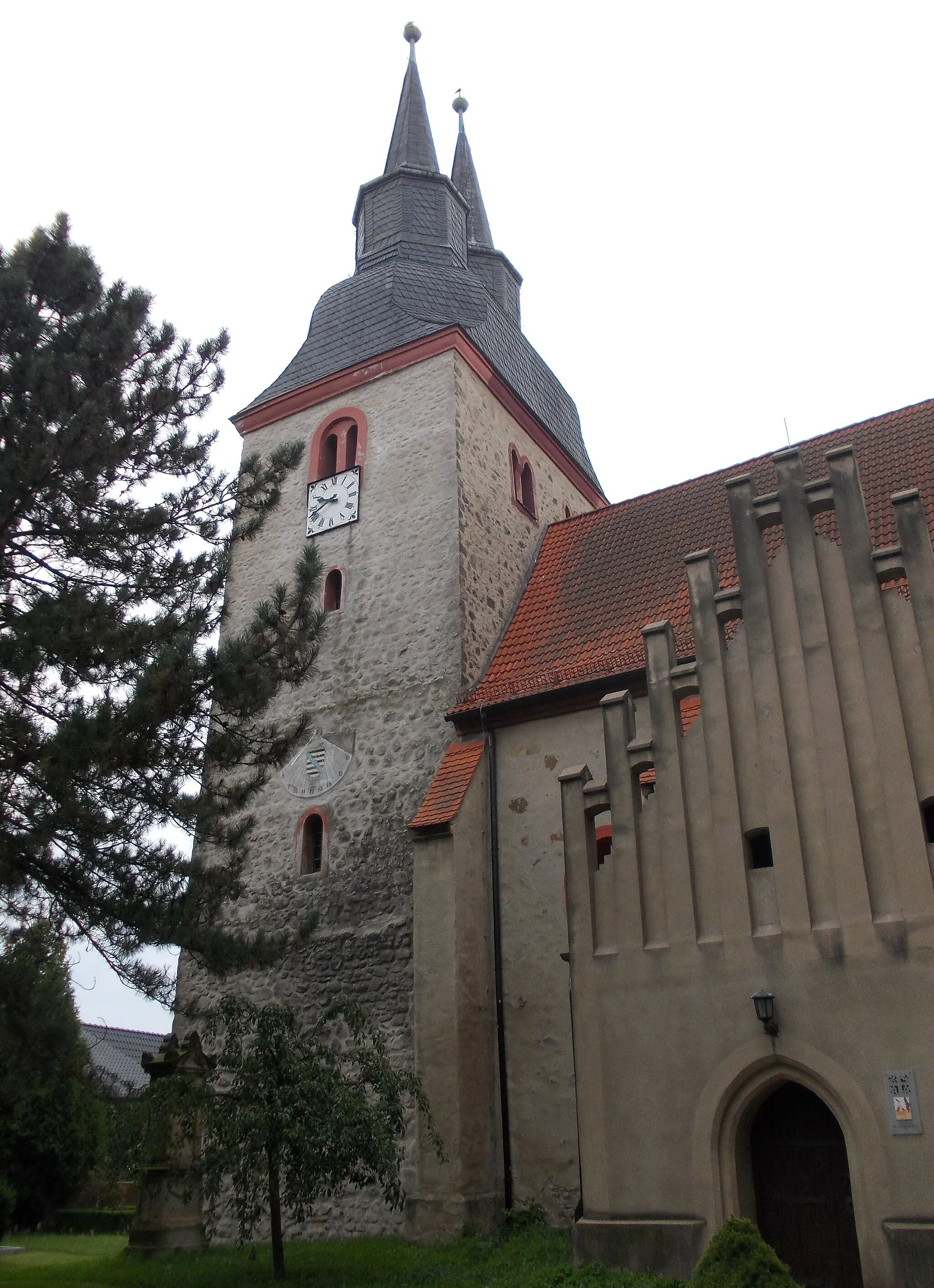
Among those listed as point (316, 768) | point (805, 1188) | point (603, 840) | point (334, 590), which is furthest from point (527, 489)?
point (805, 1188)

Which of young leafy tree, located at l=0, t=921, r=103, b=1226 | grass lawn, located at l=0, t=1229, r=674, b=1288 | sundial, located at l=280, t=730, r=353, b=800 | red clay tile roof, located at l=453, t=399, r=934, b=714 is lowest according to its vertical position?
grass lawn, located at l=0, t=1229, r=674, b=1288

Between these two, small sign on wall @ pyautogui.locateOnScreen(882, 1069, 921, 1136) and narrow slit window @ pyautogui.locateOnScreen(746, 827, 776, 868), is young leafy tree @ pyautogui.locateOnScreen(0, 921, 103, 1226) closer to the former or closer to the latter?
narrow slit window @ pyautogui.locateOnScreen(746, 827, 776, 868)

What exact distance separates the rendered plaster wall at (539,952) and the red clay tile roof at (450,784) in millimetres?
373

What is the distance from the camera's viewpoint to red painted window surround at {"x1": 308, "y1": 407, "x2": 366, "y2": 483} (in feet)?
60.5

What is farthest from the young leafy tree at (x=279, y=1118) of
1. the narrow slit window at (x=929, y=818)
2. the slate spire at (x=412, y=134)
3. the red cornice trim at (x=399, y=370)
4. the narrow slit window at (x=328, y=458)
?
the slate spire at (x=412, y=134)

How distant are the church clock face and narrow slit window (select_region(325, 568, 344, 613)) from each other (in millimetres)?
859

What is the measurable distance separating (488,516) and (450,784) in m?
5.36

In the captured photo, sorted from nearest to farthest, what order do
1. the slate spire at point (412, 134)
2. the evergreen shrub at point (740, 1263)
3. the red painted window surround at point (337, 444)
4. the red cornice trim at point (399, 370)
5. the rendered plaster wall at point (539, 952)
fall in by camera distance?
the evergreen shrub at point (740, 1263), the rendered plaster wall at point (539, 952), the red cornice trim at point (399, 370), the red painted window surround at point (337, 444), the slate spire at point (412, 134)

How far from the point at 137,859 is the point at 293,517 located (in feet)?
33.0

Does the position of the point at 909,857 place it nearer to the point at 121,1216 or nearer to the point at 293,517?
the point at 293,517

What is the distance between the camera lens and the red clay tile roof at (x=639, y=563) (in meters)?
13.9

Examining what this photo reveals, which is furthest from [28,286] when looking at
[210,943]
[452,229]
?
[452,229]

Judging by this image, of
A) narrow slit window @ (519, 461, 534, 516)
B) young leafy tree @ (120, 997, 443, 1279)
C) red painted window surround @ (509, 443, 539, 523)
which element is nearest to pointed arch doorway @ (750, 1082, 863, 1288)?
young leafy tree @ (120, 997, 443, 1279)

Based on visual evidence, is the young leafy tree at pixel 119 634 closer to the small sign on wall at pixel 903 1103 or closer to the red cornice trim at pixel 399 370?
the small sign on wall at pixel 903 1103
